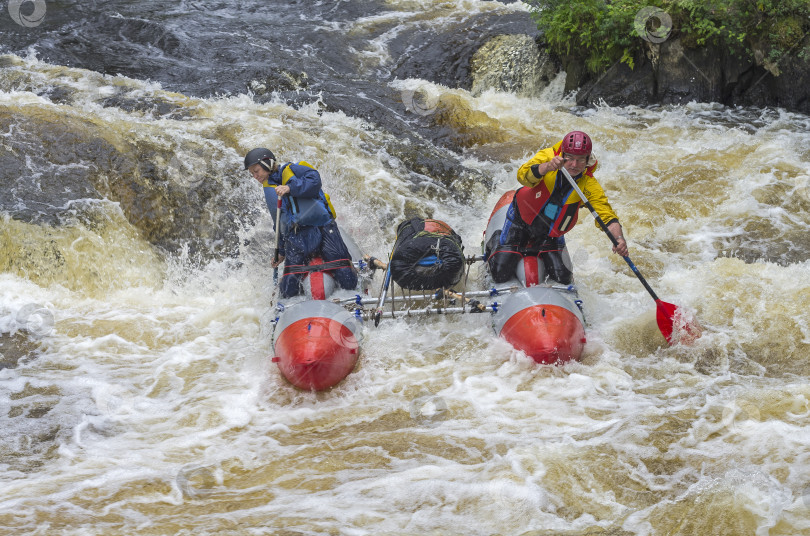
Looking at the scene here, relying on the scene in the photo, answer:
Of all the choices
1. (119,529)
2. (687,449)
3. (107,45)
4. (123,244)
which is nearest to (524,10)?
(107,45)

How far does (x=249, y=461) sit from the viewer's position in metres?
4.14

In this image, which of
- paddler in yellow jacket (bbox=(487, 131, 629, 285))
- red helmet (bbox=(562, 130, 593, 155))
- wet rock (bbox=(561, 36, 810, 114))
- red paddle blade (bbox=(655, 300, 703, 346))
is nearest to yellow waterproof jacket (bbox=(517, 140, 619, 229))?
paddler in yellow jacket (bbox=(487, 131, 629, 285))

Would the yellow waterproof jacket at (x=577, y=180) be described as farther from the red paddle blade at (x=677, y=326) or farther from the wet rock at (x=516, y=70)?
the wet rock at (x=516, y=70)

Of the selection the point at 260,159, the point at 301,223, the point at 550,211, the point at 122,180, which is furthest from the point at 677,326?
the point at 122,180

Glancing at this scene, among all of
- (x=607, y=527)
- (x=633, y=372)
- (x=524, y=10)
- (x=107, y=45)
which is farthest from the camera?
(x=524, y=10)

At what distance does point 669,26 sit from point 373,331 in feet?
23.7

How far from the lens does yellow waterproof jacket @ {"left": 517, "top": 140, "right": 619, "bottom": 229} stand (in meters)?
5.11

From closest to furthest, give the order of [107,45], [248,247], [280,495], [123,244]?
[280,495] → [123,244] → [248,247] → [107,45]

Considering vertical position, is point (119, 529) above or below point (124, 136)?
below

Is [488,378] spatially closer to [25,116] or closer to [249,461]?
[249,461]

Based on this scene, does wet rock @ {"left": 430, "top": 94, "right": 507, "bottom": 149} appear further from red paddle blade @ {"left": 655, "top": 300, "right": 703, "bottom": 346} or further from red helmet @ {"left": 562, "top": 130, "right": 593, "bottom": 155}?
red paddle blade @ {"left": 655, "top": 300, "right": 703, "bottom": 346}

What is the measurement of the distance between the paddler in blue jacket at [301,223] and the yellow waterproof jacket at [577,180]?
1589 mm

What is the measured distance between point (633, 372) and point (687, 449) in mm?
1034

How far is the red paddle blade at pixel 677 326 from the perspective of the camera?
519 cm
